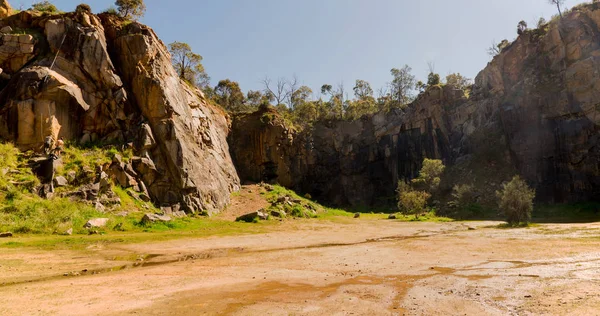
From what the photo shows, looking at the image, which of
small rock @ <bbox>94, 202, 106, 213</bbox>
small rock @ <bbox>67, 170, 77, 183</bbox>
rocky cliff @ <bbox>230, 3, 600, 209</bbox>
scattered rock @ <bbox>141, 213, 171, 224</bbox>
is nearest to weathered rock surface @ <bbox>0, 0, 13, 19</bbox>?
small rock @ <bbox>67, 170, 77, 183</bbox>

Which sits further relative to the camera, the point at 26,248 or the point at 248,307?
the point at 26,248

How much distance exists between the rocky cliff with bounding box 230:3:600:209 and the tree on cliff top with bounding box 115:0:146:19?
76.5 feet

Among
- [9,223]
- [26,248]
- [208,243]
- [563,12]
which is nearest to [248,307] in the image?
[208,243]

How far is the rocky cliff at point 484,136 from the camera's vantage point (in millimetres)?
48344

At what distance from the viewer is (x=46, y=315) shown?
6742mm

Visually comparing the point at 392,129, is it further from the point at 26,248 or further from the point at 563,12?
the point at 26,248

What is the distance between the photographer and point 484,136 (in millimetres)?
57562

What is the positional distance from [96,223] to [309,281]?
1890cm

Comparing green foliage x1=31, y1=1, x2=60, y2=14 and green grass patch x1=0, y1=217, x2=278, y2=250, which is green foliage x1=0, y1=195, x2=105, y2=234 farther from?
green foliage x1=31, y1=1, x2=60, y2=14

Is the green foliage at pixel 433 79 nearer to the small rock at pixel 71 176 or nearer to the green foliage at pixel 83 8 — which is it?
the green foliage at pixel 83 8

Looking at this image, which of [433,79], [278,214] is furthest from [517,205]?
[433,79]

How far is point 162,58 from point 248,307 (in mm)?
38446

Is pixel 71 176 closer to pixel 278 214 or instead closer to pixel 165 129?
pixel 165 129

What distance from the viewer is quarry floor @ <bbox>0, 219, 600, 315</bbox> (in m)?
7.10
